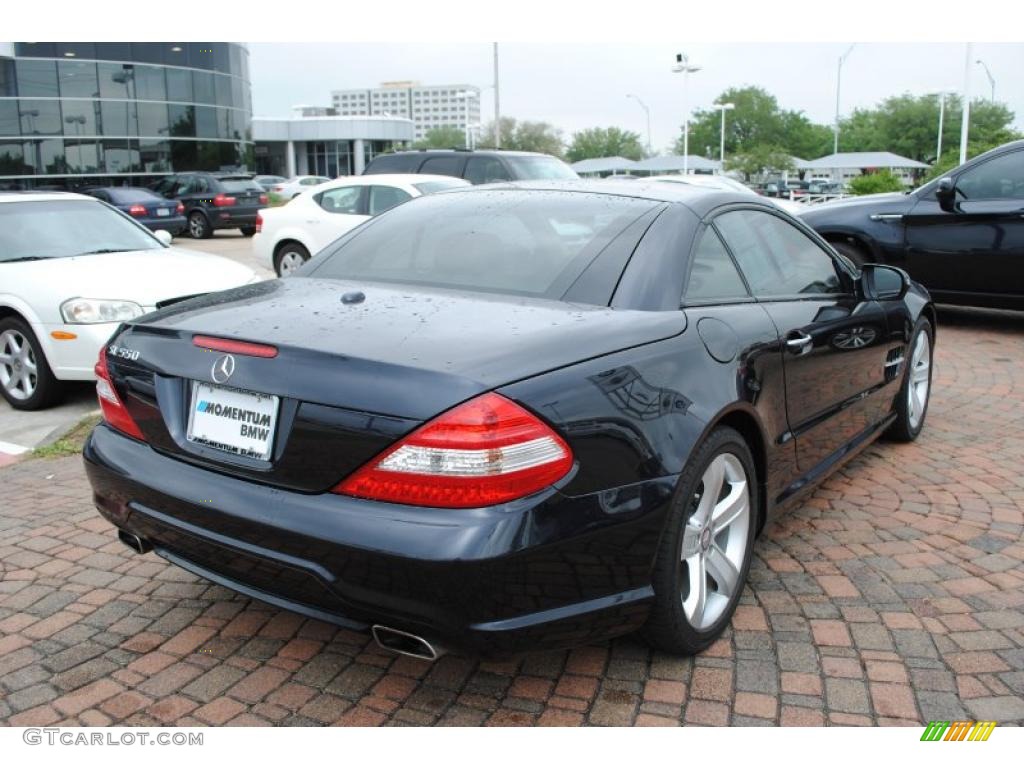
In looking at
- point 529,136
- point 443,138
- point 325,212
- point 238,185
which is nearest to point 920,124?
point 529,136

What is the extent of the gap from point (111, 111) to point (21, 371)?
98.2 ft

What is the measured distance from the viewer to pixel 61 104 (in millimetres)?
31453

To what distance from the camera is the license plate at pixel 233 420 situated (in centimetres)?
253

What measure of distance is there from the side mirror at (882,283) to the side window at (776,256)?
0.19m

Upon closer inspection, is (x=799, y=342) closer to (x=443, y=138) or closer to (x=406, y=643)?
(x=406, y=643)

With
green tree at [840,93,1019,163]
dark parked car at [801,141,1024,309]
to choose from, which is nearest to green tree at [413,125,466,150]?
green tree at [840,93,1019,163]

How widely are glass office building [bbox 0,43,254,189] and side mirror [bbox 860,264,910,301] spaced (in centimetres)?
3144

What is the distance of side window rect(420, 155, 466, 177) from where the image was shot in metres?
13.7

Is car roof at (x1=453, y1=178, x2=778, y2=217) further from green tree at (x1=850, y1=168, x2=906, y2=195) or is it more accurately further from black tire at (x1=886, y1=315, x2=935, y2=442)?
green tree at (x1=850, y1=168, x2=906, y2=195)

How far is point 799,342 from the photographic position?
3549 mm

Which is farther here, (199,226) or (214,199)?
(199,226)

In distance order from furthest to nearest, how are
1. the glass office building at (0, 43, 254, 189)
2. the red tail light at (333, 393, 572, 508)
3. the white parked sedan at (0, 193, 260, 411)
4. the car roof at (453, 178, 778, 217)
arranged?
the glass office building at (0, 43, 254, 189) < the white parked sedan at (0, 193, 260, 411) < the car roof at (453, 178, 778, 217) < the red tail light at (333, 393, 572, 508)

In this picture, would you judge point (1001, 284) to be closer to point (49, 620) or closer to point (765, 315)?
point (765, 315)

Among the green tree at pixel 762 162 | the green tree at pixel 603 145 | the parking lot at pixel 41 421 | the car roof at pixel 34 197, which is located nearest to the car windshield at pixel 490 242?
the parking lot at pixel 41 421
